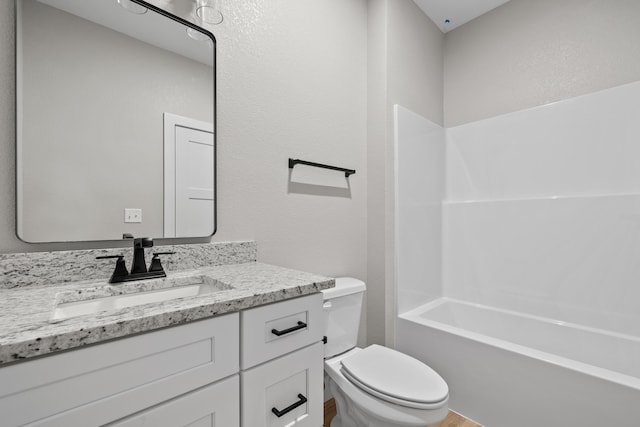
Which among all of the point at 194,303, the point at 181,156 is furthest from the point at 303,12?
the point at 194,303

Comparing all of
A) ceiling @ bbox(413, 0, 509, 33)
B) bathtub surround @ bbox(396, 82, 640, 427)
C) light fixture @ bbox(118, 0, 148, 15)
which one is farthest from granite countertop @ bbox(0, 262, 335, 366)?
ceiling @ bbox(413, 0, 509, 33)

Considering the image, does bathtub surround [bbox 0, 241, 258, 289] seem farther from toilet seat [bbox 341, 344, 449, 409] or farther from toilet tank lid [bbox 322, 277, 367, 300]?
toilet seat [bbox 341, 344, 449, 409]

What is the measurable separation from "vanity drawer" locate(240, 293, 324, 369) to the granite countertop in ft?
0.11

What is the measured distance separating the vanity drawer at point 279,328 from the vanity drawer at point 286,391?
28 mm

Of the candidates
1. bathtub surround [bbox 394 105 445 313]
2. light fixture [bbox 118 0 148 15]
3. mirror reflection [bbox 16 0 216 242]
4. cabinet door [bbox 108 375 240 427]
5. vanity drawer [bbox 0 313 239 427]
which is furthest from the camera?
bathtub surround [bbox 394 105 445 313]

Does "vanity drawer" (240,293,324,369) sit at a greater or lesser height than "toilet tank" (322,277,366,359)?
greater

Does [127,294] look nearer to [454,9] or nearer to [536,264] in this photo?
[536,264]

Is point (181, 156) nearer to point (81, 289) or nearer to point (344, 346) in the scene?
point (81, 289)

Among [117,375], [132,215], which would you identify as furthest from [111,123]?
[117,375]

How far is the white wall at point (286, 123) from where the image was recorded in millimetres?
1318

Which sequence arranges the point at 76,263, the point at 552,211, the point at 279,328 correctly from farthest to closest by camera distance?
the point at 552,211
the point at 76,263
the point at 279,328

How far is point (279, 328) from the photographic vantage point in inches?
32.9

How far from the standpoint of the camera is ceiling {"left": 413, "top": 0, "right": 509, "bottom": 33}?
2.18 metres

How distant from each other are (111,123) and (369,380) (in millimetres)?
1452
